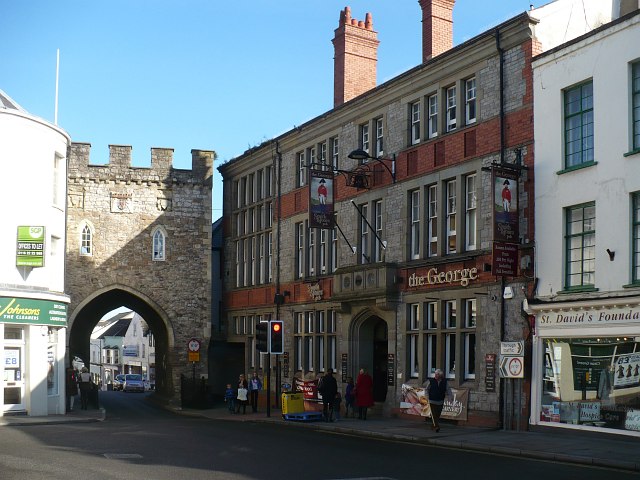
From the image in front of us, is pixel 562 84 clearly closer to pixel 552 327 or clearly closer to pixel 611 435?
pixel 552 327

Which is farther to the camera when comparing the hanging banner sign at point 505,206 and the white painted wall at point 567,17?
the white painted wall at point 567,17

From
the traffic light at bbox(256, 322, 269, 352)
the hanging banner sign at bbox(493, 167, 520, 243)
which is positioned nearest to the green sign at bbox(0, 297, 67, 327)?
the traffic light at bbox(256, 322, 269, 352)

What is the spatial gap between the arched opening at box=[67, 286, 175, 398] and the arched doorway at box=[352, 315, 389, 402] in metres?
13.6

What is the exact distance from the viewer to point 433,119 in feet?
91.4

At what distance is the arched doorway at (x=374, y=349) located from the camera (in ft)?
102

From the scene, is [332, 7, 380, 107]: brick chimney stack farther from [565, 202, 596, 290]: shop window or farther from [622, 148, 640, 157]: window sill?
[622, 148, 640, 157]: window sill

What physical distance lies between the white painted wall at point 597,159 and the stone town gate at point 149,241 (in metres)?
22.6

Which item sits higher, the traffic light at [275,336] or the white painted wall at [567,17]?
the white painted wall at [567,17]

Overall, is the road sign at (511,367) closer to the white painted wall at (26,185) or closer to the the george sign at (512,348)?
the the george sign at (512,348)

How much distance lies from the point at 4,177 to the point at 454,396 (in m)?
16.2

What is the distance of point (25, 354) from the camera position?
3127 cm

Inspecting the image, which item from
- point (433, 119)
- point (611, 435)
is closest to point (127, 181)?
point (433, 119)

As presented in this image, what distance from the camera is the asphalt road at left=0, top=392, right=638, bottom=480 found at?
14.4 meters

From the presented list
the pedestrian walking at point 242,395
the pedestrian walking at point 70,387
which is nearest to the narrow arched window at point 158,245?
the pedestrian walking at point 70,387
